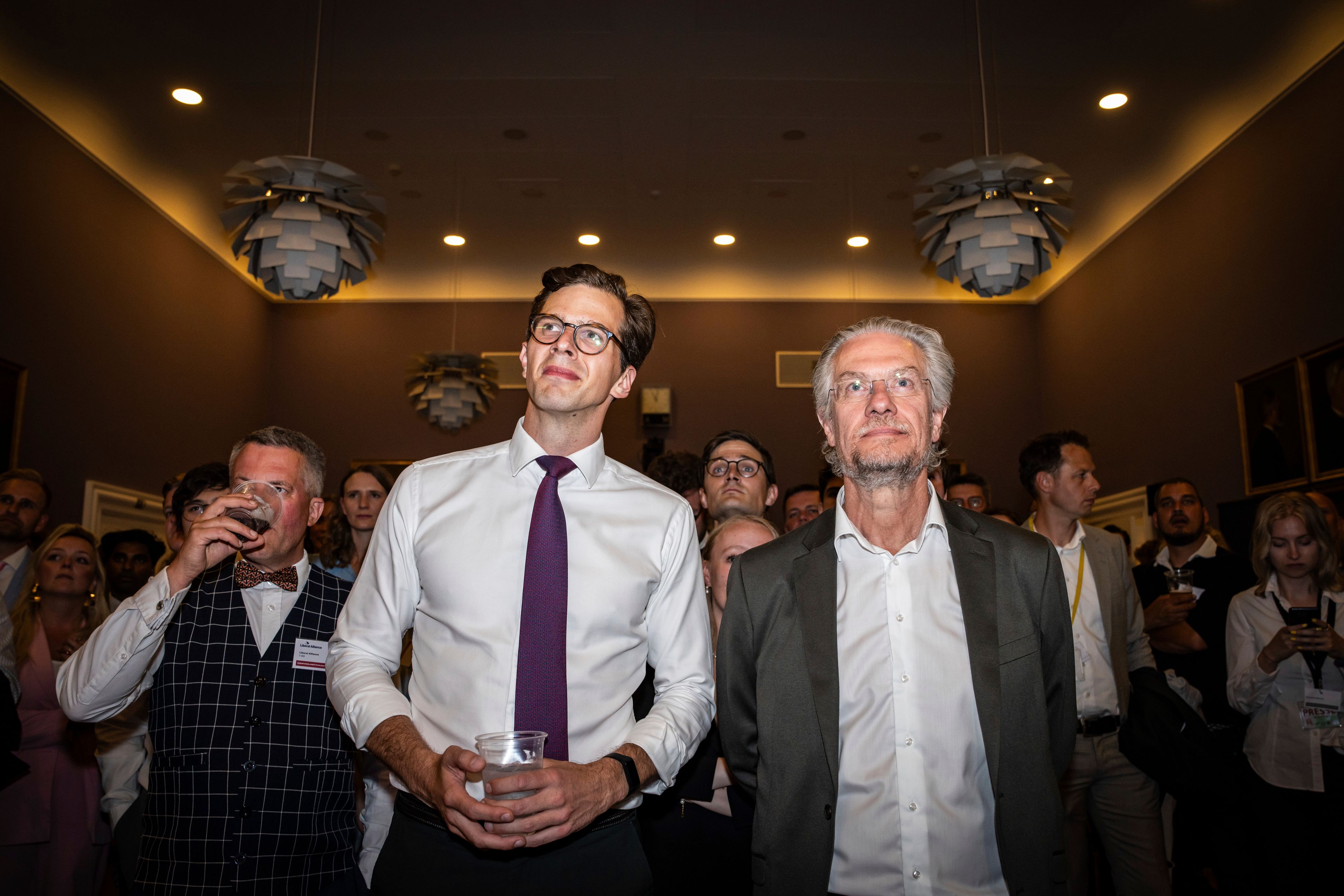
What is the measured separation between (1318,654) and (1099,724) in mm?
951

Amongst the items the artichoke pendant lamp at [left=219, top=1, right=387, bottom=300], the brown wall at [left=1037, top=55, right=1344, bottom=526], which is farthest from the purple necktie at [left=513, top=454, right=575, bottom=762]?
the brown wall at [left=1037, top=55, right=1344, bottom=526]

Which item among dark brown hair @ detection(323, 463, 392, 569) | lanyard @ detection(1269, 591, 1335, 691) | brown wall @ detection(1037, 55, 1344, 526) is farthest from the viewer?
brown wall @ detection(1037, 55, 1344, 526)

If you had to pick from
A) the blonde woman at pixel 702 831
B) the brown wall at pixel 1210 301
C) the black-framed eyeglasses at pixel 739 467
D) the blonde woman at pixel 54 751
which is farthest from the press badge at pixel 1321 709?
the blonde woman at pixel 54 751

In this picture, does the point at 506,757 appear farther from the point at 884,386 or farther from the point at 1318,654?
the point at 1318,654

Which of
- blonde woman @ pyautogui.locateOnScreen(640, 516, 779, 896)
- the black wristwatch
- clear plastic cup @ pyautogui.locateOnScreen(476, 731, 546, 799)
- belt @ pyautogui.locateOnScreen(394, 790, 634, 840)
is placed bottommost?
blonde woman @ pyautogui.locateOnScreen(640, 516, 779, 896)

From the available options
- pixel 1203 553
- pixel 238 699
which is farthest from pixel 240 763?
pixel 1203 553

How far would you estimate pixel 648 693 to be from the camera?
2.15 metres

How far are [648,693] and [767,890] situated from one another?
56 cm

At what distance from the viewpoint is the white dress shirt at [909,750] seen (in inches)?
68.0

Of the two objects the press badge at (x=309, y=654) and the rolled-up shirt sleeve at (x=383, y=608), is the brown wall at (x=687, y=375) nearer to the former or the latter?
the press badge at (x=309, y=654)

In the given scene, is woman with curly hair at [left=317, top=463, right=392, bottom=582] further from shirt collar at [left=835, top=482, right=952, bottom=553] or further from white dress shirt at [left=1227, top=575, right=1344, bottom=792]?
white dress shirt at [left=1227, top=575, right=1344, bottom=792]

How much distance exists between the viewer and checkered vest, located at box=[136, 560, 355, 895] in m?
1.96

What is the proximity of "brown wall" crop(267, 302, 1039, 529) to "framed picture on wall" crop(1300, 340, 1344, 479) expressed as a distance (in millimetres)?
3802

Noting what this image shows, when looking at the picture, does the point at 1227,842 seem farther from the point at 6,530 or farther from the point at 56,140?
the point at 56,140
